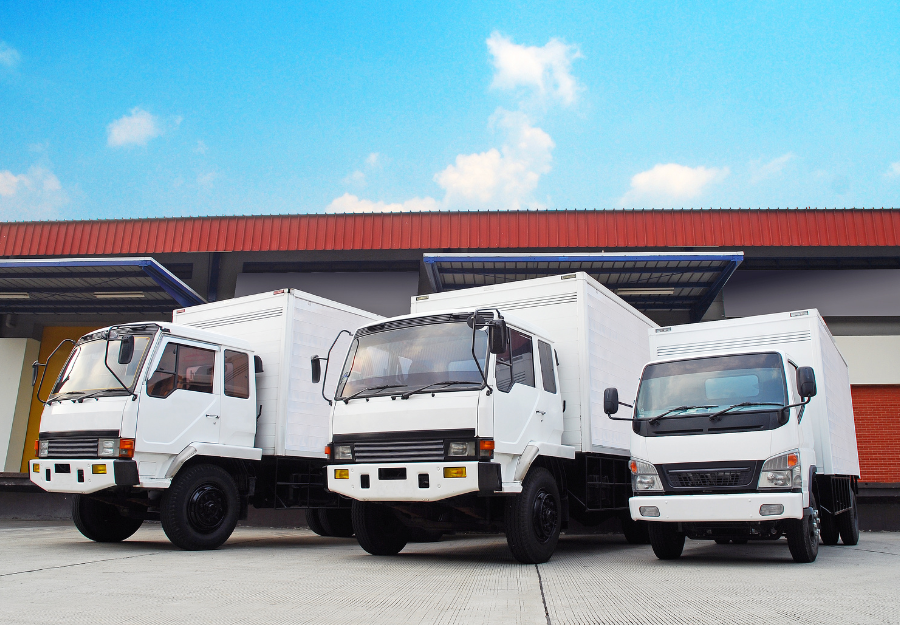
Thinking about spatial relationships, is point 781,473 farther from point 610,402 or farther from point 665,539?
point 610,402

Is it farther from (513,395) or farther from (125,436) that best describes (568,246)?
(125,436)

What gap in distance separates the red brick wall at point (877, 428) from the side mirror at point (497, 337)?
14.4 meters

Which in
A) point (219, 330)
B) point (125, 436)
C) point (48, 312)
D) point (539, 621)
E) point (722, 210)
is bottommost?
point (539, 621)

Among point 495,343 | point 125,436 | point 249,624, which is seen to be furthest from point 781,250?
point 249,624

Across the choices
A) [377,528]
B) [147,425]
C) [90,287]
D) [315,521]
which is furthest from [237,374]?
[90,287]

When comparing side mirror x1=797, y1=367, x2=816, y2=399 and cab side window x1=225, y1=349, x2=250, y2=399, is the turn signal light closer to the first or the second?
cab side window x1=225, y1=349, x2=250, y2=399

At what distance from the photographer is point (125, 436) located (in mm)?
7723

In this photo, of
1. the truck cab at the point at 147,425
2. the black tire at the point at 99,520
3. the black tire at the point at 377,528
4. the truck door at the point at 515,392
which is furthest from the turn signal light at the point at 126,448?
the truck door at the point at 515,392

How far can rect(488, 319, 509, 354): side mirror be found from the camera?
6734 mm

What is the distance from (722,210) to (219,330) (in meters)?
12.4

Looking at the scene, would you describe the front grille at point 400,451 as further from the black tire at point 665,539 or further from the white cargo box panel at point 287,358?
the black tire at point 665,539

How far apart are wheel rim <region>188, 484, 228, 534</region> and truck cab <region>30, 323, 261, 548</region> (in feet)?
0.04

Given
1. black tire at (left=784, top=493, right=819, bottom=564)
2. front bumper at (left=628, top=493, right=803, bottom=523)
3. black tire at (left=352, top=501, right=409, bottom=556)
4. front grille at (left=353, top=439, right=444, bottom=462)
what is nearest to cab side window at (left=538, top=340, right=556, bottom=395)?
front bumper at (left=628, top=493, right=803, bottom=523)

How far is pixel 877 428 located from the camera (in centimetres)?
1747
